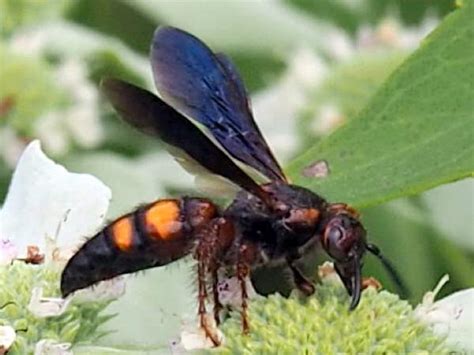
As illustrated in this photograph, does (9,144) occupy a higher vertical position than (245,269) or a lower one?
higher

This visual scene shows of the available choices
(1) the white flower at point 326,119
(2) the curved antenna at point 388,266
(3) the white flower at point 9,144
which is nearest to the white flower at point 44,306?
(2) the curved antenna at point 388,266

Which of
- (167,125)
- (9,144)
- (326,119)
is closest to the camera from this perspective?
(167,125)

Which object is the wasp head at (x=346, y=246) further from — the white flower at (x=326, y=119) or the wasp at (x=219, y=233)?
the white flower at (x=326, y=119)

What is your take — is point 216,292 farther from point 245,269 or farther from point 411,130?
point 411,130

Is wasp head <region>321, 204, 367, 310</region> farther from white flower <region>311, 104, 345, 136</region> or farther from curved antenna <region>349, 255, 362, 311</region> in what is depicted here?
white flower <region>311, 104, 345, 136</region>

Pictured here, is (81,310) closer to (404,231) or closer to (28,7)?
(404,231)

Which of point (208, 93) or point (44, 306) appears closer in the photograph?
point (44, 306)

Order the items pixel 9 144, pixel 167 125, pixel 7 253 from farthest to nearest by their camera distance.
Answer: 1. pixel 9 144
2. pixel 7 253
3. pixel 167 125

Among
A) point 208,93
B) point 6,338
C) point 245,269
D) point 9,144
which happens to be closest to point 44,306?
point 6,338
